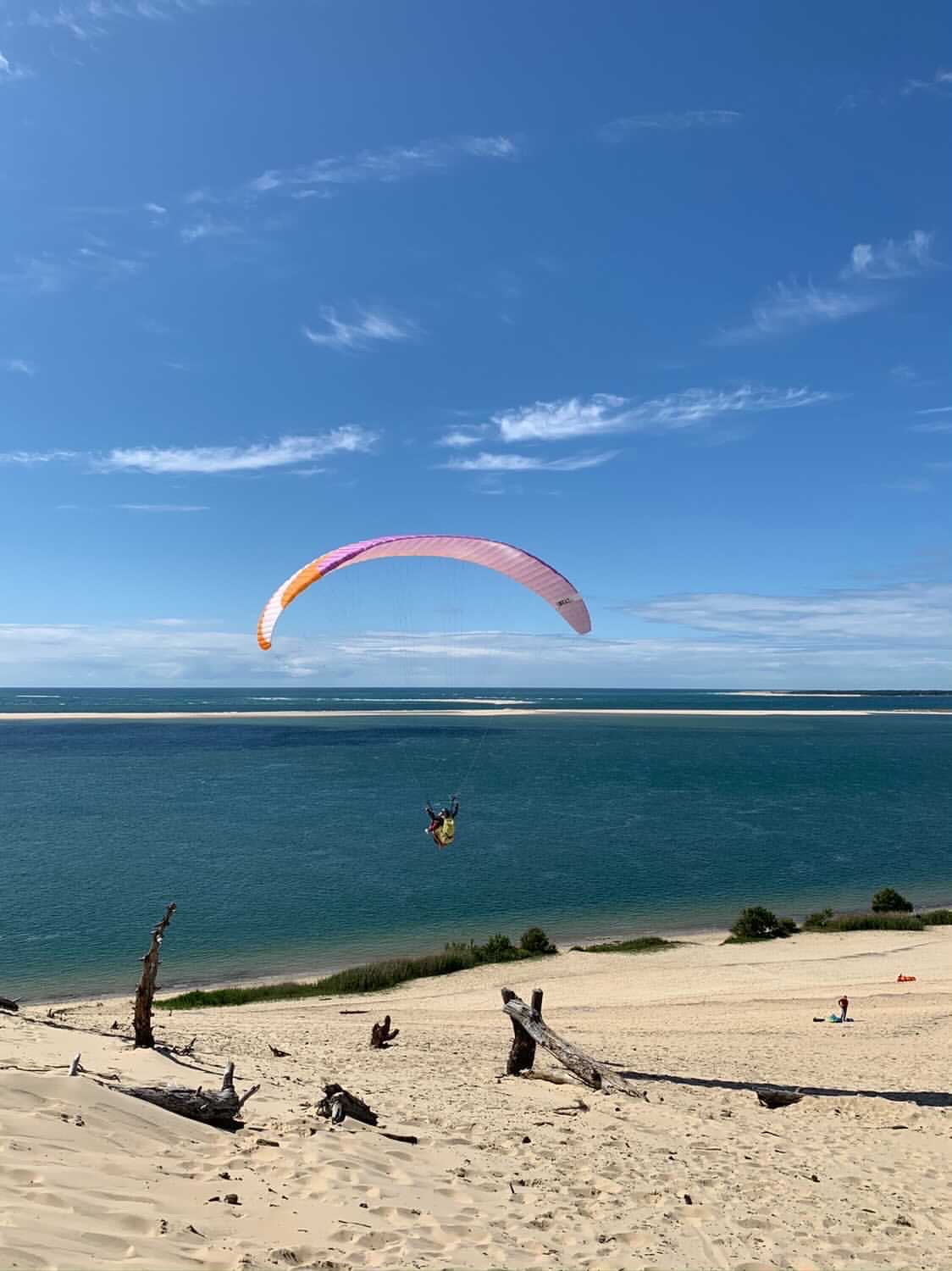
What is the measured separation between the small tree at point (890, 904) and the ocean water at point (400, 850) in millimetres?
1929

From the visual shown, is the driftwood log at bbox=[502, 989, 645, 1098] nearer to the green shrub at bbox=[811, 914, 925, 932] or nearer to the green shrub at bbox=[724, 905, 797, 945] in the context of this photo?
the green shrub at bbox=[724, 905, 797, 945]

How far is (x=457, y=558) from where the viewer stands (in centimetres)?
1766

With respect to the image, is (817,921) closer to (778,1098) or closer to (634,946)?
(634,946)

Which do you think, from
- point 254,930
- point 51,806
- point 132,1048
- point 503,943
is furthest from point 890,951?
point 51,806

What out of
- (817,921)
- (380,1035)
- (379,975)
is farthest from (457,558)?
(817,921)

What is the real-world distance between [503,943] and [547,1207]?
1954 centimetres

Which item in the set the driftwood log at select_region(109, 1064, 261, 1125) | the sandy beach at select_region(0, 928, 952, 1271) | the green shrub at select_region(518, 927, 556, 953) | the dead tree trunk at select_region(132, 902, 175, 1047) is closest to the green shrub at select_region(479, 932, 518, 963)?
the green shrub at select_region(518, 927, 556, 953)

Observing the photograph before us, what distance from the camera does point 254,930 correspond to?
28250 mm

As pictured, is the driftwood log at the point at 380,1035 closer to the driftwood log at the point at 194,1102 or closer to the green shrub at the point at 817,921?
the driftwood log at the point at 194,1102

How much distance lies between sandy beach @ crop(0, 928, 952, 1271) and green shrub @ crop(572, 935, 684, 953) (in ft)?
32.1

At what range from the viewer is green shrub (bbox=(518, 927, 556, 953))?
25.2 meters

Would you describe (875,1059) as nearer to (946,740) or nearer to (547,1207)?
(547,1207)

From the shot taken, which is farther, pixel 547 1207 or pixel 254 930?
pixel 254 930

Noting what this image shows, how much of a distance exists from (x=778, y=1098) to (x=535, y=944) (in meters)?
14.9
